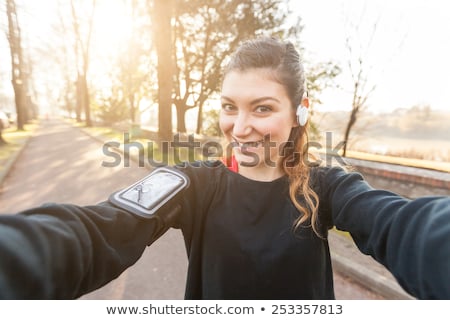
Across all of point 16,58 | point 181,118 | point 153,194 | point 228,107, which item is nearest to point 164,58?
point 181,118

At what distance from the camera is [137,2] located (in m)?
13.8

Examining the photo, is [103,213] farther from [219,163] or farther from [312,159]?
[312,159]

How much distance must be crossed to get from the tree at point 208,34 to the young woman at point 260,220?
12773 mm

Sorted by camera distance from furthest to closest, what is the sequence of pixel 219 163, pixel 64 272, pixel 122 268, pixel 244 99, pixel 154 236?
pixel 219 163, pixel 244 99, pixel 154 236, pixel 122 268, pixel 64 272

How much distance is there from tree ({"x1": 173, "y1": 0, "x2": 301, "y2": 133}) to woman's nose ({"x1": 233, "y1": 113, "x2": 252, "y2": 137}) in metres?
12.8

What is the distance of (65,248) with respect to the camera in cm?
79

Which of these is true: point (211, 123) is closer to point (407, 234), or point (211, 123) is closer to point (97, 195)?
point (97, 195)

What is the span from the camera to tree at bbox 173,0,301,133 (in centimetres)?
1254

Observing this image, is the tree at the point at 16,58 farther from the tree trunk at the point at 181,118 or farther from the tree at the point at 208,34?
the tree trunk at the point at 181,118

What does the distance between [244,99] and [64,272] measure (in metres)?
0.98

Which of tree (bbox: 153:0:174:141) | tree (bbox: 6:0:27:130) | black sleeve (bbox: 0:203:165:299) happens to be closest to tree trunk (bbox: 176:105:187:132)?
tree (bbox: 153:0:174:141)

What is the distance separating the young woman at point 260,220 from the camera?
0.80m

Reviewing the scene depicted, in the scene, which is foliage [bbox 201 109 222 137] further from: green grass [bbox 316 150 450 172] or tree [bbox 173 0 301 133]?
green grass [bbox 316 150 450 172]
